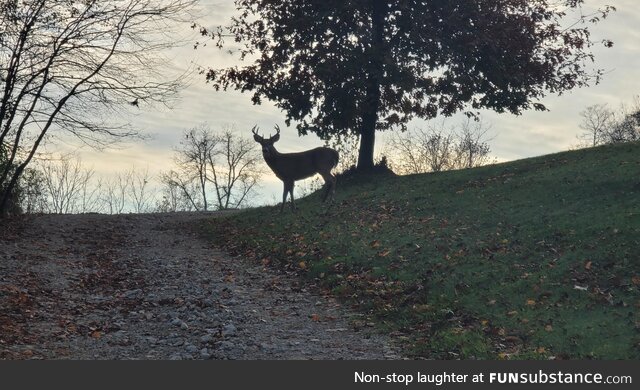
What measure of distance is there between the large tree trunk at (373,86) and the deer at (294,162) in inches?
128

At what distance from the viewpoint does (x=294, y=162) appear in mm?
25125

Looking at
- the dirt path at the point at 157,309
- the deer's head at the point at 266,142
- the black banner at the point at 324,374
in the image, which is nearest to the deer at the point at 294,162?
the deer's head at the point at 266,142

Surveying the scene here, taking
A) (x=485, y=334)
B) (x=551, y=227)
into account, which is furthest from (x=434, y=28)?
(x=485, y=334)

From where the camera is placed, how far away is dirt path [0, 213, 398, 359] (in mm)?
10055

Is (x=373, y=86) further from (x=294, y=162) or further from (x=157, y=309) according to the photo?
(x=157, y=309)

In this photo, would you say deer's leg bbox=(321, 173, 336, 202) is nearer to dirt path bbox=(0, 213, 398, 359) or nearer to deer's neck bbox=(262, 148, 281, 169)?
deer's neck bbox=(262, 148, 281, 169)

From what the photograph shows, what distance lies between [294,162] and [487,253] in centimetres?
1150

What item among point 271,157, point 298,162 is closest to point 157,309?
point 271,157

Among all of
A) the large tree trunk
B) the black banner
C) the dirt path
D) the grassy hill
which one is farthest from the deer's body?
the black banner

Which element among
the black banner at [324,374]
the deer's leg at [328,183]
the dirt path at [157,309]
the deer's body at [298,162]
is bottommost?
the black banner at [324,374]

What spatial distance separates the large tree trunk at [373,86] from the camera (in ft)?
84.5

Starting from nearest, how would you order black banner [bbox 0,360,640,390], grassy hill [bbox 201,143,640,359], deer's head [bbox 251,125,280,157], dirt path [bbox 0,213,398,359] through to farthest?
1. black banner [bbox 0,360,640,390]
2. dirt path [bbox 0,213,398,359]
3. grassy hill [bbox 201,143,640,359]
4. deer's head [bbox 251,125,280,157]

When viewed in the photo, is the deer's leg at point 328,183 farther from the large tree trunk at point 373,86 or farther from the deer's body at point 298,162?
the large tree trunk at point 373,86

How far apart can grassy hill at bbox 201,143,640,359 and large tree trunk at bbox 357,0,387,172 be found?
11.5 feet
